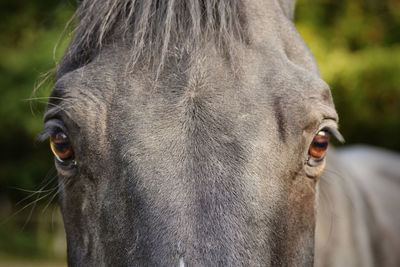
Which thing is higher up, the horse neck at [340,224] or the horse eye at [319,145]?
the horse eye at [319,145]

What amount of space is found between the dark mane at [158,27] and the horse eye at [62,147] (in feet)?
1.18

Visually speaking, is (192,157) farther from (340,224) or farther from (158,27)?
(340,224)

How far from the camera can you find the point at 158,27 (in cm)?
212

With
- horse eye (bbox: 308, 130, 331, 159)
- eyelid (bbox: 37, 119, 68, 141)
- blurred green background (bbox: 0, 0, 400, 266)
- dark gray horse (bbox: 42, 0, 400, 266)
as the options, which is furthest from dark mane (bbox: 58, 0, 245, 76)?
blurred green background (bbox: 0, 0, 400, 266)

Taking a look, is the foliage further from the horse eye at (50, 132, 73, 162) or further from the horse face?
the horse eye at (50, 132, 73, 162)

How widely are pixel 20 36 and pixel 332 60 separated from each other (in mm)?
8013

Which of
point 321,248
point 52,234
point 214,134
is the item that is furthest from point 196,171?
point 52,234

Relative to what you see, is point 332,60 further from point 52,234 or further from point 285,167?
point 52,234

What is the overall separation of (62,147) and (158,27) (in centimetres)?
67

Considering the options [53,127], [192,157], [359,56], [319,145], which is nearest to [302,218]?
[319,145]

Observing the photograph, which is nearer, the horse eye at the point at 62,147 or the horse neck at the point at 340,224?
the horse eye at the point at 62,147

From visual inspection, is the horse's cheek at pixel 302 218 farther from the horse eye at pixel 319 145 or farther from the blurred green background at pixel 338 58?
the blurred green background at pixel 338 58

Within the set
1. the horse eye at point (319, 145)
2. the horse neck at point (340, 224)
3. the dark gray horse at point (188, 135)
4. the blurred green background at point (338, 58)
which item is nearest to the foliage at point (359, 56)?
the blurred green background at point (338, 58)

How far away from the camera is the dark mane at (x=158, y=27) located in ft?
6.83
